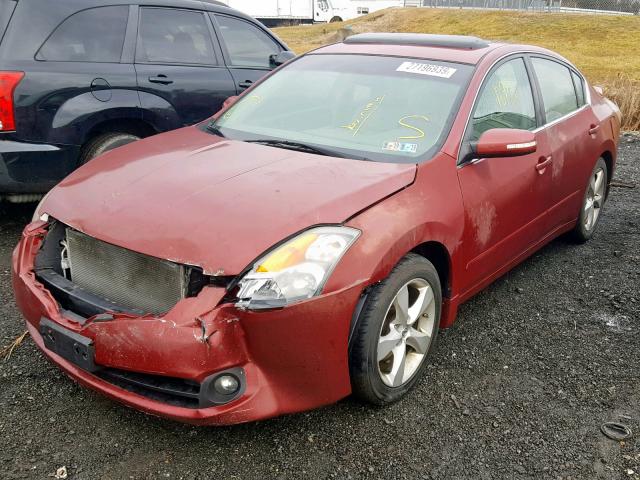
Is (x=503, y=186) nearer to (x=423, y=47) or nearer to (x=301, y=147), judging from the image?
(x=423, y=47)

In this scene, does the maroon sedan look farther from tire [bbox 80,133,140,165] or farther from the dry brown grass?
the dry brown grass

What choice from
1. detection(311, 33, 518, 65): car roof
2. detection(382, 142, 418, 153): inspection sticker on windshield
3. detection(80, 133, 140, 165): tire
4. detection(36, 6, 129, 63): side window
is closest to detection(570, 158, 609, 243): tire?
detection(311, 33, 518, 65): car roof

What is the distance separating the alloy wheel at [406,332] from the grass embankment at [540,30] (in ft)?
64.8

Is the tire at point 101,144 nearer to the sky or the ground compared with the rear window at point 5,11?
nearer to the ground

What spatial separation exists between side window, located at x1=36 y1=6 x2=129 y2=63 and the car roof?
1.86 m

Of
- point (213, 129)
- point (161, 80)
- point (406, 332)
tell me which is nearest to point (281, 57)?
point (161, 80)

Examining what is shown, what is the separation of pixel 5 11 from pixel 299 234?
3381 millimetres

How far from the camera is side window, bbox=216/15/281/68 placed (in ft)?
19.3

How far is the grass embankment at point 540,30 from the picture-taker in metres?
24.6

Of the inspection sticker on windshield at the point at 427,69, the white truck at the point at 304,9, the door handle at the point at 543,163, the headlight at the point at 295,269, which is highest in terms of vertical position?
the inspection sticker on windshield at the point at 427,69

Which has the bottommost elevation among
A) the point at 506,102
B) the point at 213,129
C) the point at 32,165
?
the point at 32,165

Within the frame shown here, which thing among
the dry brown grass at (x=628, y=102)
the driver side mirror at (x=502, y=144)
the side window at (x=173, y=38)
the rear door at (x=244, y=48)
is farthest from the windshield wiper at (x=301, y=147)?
the dry brown grass at (x=628, y=102)

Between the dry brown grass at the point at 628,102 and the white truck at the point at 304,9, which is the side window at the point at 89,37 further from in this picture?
the white truck at the point at 304,9

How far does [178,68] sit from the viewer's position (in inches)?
210
